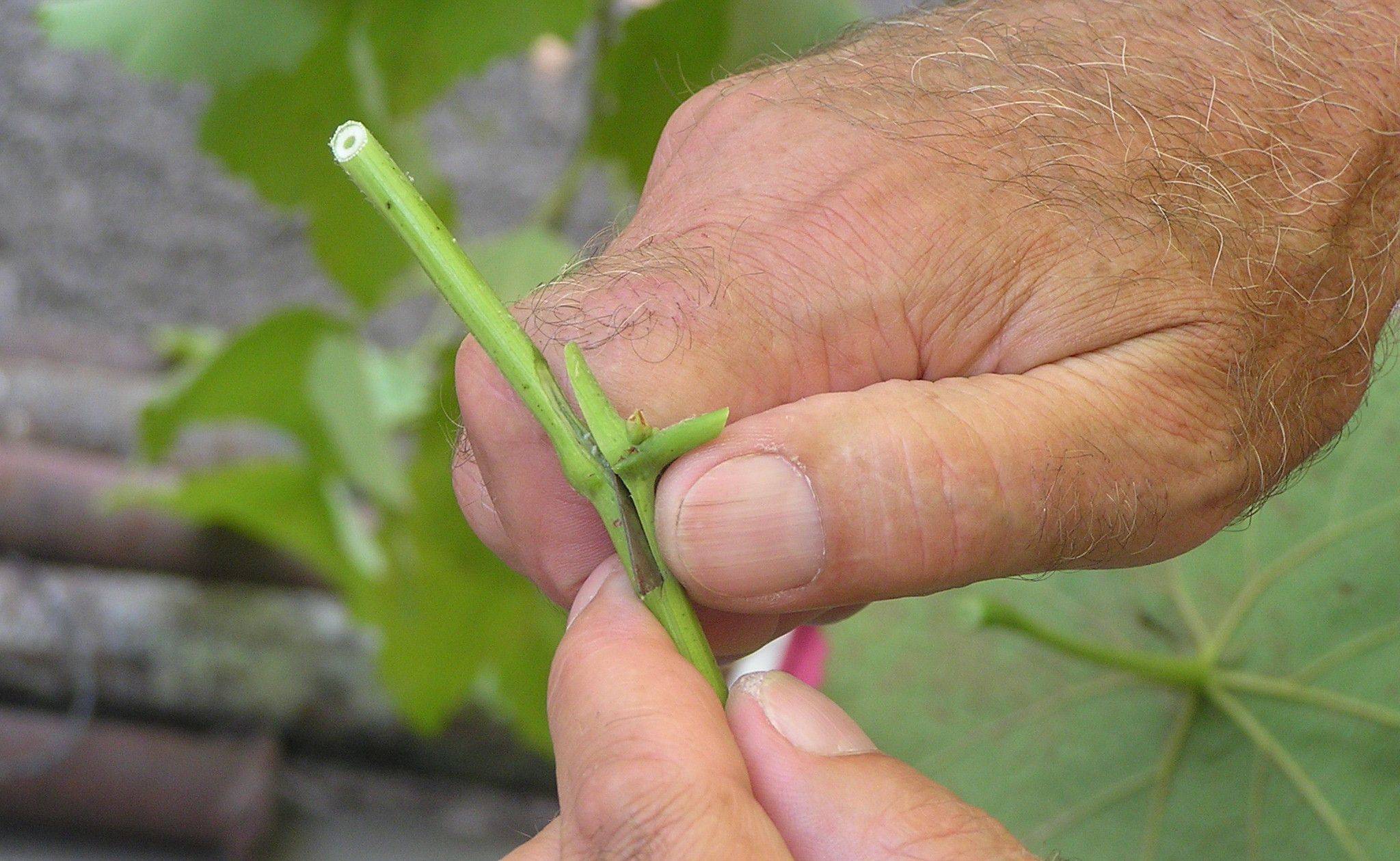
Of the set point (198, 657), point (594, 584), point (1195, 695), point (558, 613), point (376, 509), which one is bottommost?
point (1195, 695)

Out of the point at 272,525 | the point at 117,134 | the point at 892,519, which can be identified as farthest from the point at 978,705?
the point at 117,134

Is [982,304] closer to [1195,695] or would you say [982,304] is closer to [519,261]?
[1195,695]

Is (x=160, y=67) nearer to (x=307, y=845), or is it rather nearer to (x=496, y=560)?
(x=496, y=560)

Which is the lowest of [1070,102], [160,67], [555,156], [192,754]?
[1070,102]

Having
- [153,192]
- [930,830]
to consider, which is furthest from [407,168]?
[153,192]

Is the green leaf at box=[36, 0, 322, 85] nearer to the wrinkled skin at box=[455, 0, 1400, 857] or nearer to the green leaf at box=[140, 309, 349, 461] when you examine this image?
the green leaf at box=[140, 309, 349, 461]

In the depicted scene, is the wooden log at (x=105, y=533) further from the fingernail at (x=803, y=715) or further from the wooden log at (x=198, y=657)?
the fingernail at (x=803, y=715)
